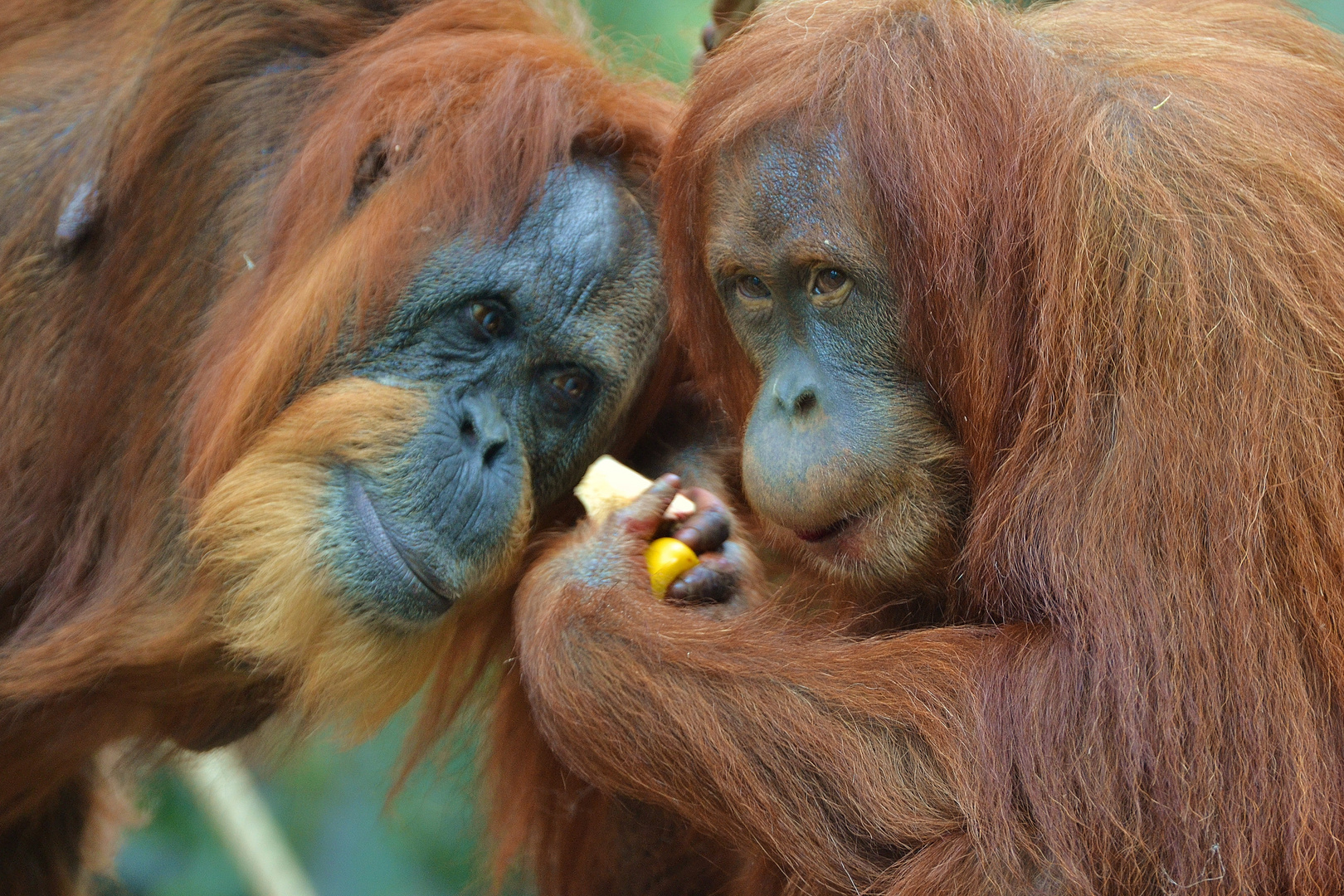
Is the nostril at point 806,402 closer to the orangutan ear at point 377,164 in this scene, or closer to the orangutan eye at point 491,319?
Answer: the orangutan eye at point 491,319

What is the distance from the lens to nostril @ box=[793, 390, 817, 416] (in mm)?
1643

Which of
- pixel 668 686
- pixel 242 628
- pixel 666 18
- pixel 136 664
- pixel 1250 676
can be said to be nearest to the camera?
pixel 1250 676

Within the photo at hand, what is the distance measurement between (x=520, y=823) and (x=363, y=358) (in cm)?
104

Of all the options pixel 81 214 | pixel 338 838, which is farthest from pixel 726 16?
pixel 338 838

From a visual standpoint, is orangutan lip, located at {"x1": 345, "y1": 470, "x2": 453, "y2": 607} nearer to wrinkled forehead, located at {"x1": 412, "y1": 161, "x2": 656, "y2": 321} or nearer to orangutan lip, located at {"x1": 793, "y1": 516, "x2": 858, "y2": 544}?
wrinkled forehead, located at {"x1": 412, "y1": 161, "x2": 656, "y2": 321}

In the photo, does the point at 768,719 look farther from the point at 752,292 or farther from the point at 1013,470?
the point at 752,292

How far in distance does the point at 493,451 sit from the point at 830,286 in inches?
24.9

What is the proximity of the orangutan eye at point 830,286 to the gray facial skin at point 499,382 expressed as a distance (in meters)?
0.52

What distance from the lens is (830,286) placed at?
65.4 inches

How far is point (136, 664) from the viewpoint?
6.82 ft

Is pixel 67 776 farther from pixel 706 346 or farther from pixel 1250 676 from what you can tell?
pixel 1250 676

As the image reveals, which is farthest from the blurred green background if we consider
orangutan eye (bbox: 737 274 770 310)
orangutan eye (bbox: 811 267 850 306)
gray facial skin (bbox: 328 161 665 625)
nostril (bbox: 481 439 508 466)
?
orangutan eye (bbox: 811 267 850 306)

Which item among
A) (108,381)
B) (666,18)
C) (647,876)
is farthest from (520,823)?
(666,18)

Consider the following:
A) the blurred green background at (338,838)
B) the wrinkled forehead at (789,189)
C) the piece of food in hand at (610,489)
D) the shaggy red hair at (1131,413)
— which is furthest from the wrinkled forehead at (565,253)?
the blurred green background at (338,838)
